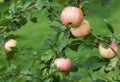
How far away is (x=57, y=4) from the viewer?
1.74 m

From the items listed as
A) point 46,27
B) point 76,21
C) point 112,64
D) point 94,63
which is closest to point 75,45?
point 94,63

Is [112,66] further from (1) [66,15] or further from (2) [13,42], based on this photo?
(2) [13,42]

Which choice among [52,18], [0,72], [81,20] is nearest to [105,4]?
[81,20]

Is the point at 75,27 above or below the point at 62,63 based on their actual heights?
above

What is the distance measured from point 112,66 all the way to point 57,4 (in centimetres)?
36

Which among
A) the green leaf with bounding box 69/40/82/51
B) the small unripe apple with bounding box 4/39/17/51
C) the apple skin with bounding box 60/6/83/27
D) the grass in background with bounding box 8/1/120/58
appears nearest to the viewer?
the apple skin with bounding box 60/6/83/27

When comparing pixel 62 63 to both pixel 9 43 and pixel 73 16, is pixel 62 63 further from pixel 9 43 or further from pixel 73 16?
pixel 9 43

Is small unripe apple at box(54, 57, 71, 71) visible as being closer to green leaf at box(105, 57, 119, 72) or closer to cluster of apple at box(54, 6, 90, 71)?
cluster of apple at box(54, 6, 90, 71)

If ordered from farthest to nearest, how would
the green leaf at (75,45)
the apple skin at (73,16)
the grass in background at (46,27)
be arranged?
the grass in background at (46,27)
the green leaf at (75,45)
the apple skin at (73,16)

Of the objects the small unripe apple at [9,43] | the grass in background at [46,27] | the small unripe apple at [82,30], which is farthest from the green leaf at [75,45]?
the grass in background at [46,27]

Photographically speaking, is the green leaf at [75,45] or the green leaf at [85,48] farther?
the green leaf at [75,45]

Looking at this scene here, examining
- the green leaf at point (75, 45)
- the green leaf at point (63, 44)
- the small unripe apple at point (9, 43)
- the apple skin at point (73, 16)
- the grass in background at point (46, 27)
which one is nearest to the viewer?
the apple skin at point (73, 16)

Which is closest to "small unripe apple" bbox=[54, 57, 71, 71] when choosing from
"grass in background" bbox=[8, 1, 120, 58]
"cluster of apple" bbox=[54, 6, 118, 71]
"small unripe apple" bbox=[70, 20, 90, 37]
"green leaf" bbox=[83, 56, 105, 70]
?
"cluster of apple" bbox=[54, 6, 118, 71]

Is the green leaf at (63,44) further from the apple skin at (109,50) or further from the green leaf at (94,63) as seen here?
the green leaf at (94,63)
